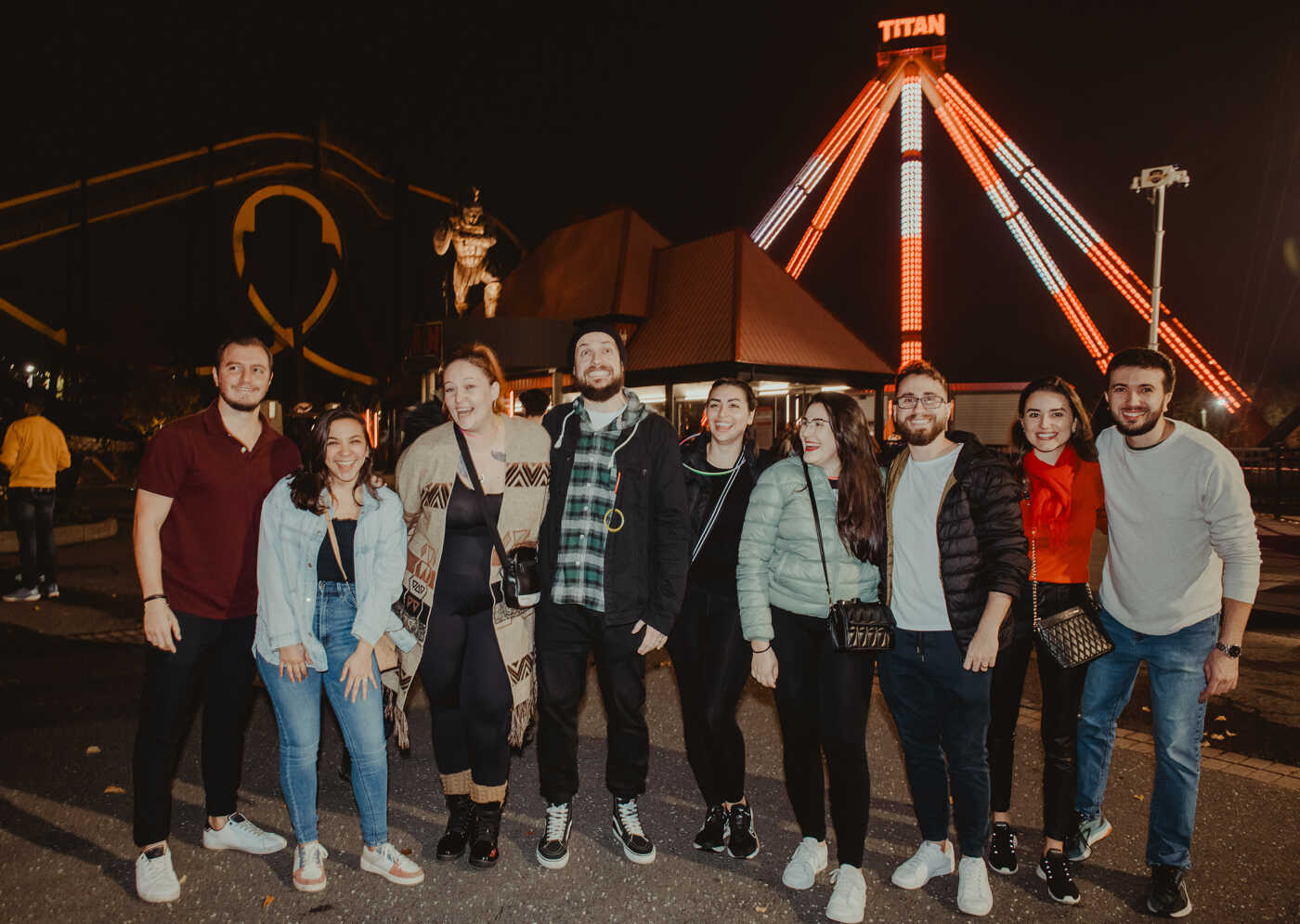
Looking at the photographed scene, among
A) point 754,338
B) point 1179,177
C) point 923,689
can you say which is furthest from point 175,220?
point 923,689

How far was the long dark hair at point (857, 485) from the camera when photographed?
2.97m

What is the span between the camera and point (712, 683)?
3.28 m

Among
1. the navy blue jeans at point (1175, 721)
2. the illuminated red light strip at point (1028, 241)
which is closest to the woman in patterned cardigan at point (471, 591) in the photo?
the navy blue jeans at point (1175, 721)

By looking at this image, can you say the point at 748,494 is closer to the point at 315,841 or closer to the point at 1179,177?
the point at 315,841

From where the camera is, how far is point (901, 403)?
298 cm

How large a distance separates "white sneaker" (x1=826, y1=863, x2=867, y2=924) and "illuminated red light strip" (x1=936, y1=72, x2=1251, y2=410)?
19869 millimetres

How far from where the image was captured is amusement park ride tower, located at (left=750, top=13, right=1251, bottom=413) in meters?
21.3

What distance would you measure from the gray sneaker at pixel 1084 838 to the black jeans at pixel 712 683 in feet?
4.43

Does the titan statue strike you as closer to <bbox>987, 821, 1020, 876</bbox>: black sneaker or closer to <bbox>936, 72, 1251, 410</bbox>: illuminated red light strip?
<bbox>987, 821, 1020, 876</bbox>: black sneaker

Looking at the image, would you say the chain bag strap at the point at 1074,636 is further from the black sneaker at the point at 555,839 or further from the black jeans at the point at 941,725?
the black sneaker at the point at 555,839

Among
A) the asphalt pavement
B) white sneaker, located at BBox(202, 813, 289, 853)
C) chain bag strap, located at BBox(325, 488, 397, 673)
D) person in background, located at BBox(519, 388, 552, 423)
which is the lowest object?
the asphalt pavement

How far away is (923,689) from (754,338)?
11852 mm

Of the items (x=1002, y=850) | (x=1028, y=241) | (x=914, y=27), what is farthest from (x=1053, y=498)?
(x=914, y=27)

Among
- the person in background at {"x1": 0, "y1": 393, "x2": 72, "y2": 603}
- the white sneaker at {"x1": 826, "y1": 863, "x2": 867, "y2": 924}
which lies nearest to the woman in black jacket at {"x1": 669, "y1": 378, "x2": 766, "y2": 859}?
the white sneaker at {"x1": 826, "y1": 863, "x2": 867, "y2": 924}
